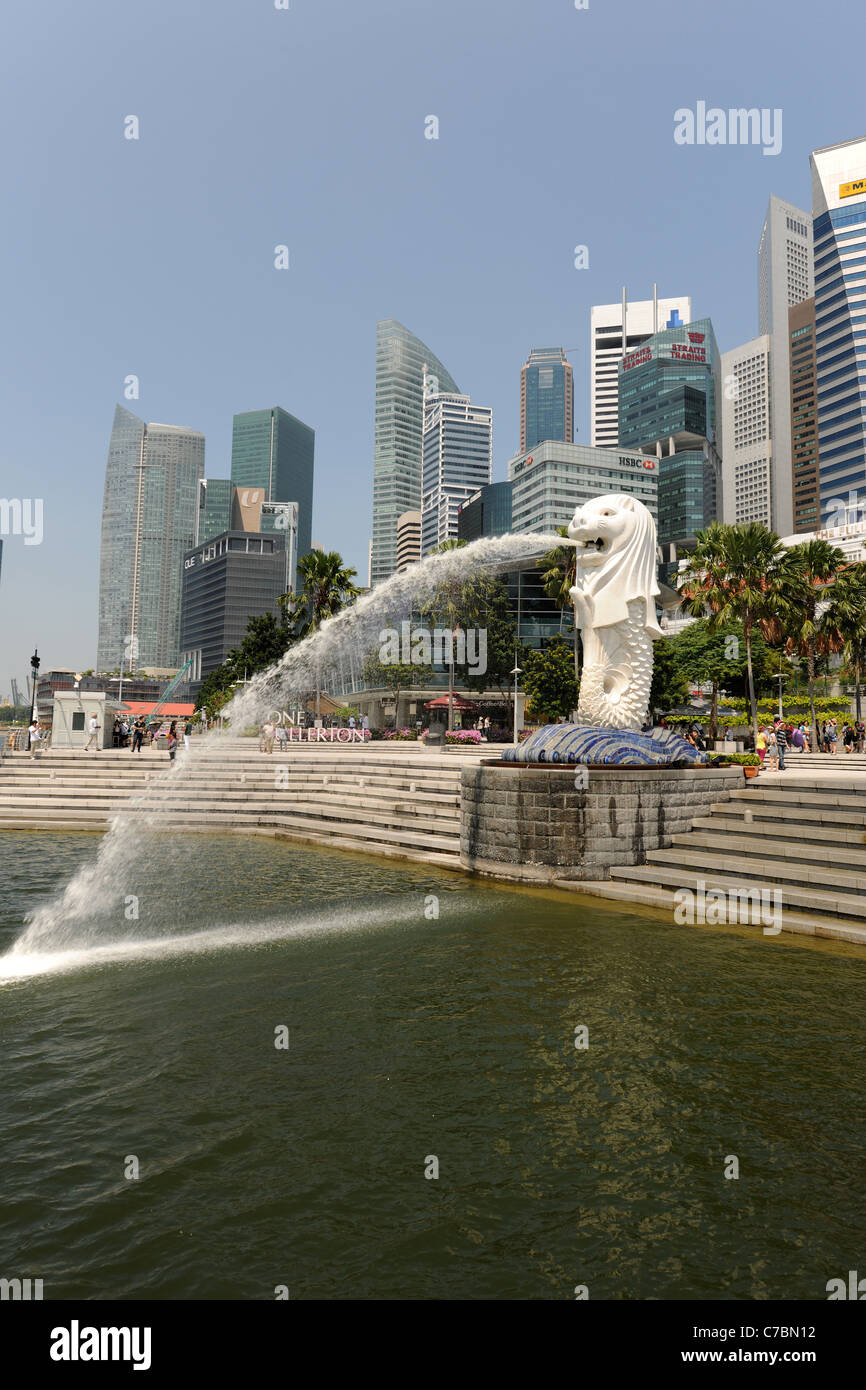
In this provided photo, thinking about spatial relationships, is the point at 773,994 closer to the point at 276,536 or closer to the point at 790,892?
the point at 790,892

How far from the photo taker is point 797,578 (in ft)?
123

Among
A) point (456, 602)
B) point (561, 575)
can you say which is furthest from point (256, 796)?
point (456, 602)

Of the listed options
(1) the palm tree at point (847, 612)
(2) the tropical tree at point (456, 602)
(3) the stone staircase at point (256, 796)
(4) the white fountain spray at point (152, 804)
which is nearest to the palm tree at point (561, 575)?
(2) the tropical tree at point (456, 602)

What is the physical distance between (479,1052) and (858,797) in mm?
10089

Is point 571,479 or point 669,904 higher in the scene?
point 571,479

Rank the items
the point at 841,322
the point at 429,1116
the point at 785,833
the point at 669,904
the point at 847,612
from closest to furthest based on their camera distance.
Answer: the point at 429,1116, the point at 669,904, the point at 785,833, the point at 847,612, the point at 841,322

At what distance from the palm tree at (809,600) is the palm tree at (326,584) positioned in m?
23.9

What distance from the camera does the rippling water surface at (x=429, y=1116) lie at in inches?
158

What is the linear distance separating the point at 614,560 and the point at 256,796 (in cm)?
1251

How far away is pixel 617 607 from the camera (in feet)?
52.8

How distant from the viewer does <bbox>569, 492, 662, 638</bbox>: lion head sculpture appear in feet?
53.0

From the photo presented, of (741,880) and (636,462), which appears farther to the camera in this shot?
(636,462)

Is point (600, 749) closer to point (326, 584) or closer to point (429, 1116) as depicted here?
point (429, 1116)
